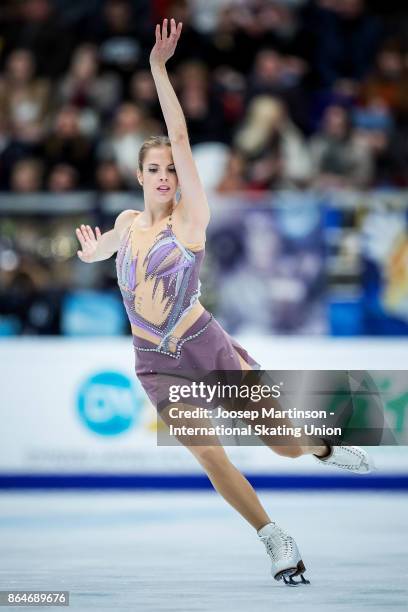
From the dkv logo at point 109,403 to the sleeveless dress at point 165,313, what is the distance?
409 centimetres

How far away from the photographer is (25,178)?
1042cm

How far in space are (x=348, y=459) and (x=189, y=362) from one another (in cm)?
91

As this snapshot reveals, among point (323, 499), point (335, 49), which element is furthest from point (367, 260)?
point (335, 49)

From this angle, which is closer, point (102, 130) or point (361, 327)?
point (361, 327)

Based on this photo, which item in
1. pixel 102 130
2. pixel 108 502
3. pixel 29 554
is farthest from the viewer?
pixel 102 130

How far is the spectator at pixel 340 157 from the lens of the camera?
10.9 metres

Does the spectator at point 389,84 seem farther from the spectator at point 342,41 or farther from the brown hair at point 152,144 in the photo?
the brown hair at point 152,144

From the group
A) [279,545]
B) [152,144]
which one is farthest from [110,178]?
[279,545]

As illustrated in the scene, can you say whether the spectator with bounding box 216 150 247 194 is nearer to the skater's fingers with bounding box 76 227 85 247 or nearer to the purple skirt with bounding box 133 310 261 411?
the skater's fingers with bounding box 76 227 85 247

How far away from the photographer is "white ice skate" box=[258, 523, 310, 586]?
528cm

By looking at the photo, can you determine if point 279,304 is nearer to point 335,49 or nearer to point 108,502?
point 108,502

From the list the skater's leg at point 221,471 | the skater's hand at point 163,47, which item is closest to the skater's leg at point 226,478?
the skater's leg at point 221,471

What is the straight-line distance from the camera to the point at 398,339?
32.0 feet

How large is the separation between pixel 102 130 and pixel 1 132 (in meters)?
0.93
